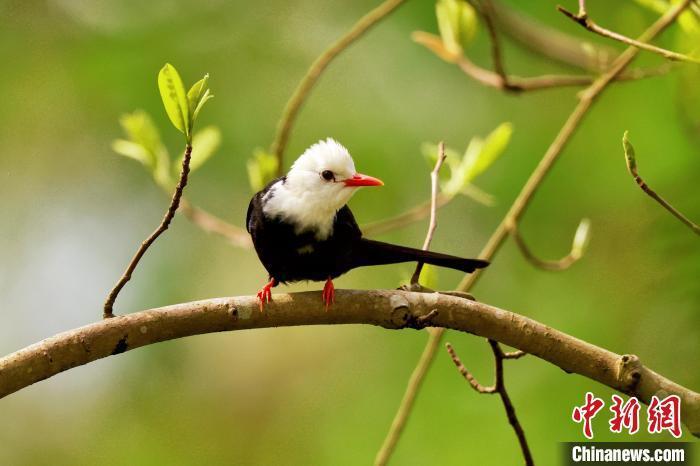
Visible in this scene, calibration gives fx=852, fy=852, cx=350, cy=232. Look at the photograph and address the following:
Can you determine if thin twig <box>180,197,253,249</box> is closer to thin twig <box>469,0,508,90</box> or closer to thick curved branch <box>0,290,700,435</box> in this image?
thick curved branch <box>0,290,700,435</box>

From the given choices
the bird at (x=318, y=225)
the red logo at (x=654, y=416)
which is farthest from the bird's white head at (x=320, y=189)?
the red logo at (x=654, y=416)

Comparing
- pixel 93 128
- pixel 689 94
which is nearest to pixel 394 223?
pixel 689 94

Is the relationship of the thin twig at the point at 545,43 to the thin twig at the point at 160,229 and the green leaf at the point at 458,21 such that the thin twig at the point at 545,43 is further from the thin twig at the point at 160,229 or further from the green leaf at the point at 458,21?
the thin twig at the point at 160,229

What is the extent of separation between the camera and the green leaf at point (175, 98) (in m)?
1.71

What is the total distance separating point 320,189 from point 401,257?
0.32 meters

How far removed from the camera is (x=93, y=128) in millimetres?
5828

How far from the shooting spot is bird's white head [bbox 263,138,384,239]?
8.05 feet

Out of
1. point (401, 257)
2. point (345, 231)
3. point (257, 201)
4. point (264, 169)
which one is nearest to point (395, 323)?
point (401, 257)

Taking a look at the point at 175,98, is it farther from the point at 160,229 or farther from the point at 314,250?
the point at 314,250

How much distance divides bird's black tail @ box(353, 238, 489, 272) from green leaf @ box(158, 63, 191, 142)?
0.80 metres

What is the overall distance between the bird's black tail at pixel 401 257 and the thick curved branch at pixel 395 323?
0.92ft

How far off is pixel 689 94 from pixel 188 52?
354cm

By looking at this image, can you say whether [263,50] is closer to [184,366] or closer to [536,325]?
[184,366]

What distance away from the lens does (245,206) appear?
18.2 ft
